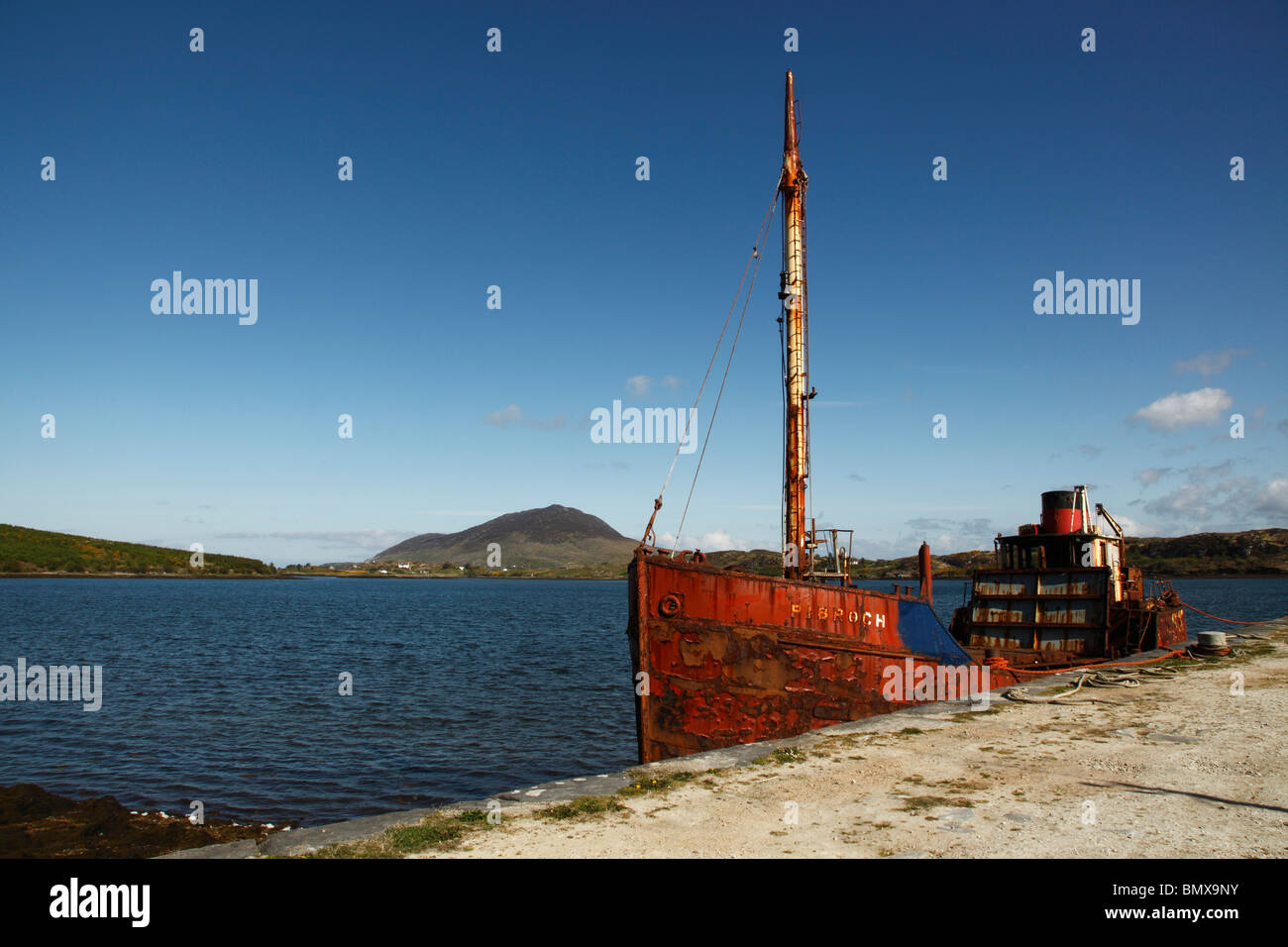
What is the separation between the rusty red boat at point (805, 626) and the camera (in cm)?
1388

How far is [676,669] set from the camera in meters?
13.9

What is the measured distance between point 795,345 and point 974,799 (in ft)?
38.8

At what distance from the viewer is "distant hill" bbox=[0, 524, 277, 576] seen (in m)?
145

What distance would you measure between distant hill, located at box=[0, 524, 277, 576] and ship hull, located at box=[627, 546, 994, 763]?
17690cm

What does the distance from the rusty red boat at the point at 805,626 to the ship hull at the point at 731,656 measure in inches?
1.1
